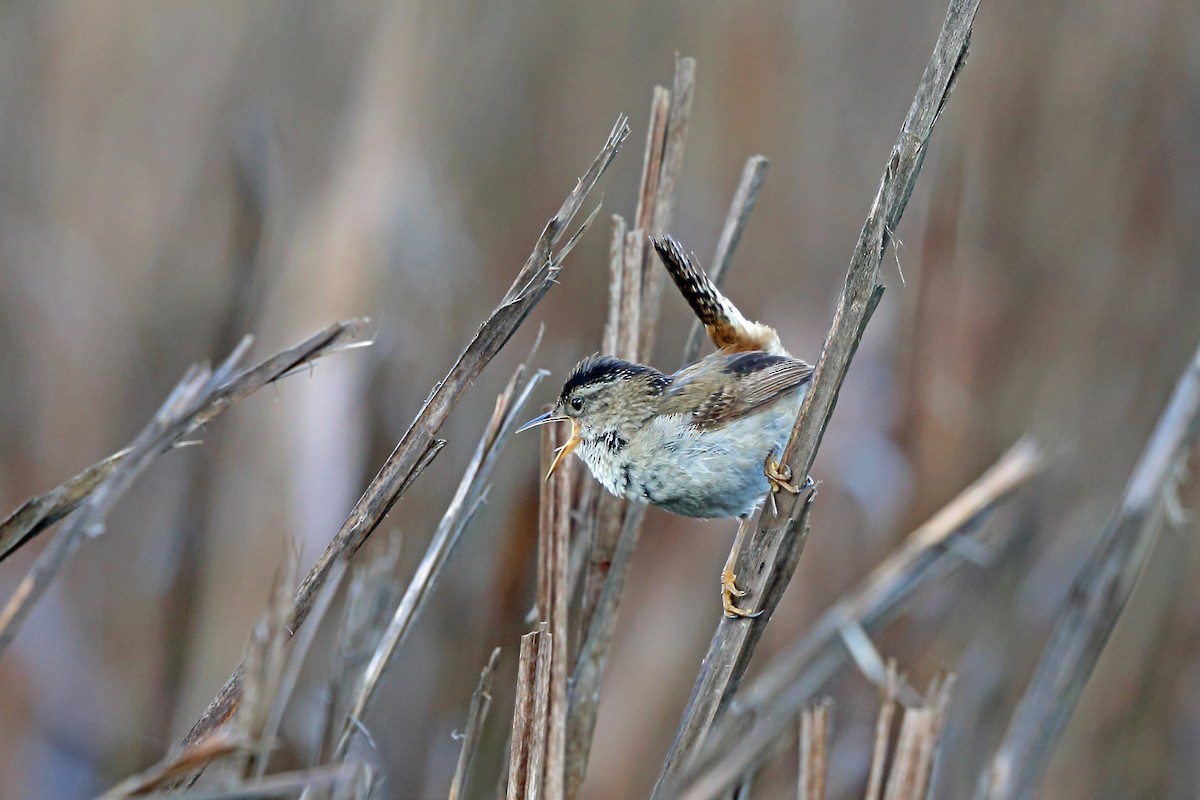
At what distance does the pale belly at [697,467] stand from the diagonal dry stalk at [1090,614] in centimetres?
58

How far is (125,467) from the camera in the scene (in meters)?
1.00

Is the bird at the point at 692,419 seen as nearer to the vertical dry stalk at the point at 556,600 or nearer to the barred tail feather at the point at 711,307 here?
the barred tail feather at the point at 711,307

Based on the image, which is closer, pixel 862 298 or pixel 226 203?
pixel 862 298

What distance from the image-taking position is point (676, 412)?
1940mm

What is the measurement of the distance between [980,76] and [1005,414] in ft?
3.05

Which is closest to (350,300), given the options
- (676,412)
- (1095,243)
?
(676,412)

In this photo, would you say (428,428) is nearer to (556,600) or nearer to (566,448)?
(556,600)

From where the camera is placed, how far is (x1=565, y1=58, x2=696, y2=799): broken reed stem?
1.53m

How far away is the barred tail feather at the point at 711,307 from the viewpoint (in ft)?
5.93

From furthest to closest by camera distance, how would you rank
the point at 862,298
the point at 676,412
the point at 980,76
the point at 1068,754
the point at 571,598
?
1. the point at 980,76
2. the point at 1068,754
3. the point at 676,412
4. the point at 571,598
5. the point at 862,298

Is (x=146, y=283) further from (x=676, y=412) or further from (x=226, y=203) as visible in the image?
(x=676, y=412)

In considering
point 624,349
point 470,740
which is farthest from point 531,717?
point 624,349

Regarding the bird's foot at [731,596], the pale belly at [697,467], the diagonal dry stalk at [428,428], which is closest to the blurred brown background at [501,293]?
the pale belly at [697,467]

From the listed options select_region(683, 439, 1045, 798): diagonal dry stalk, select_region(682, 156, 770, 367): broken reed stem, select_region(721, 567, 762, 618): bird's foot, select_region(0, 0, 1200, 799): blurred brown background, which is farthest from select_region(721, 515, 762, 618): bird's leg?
select_region(0, 0, 1200, 799): blurred brown background
